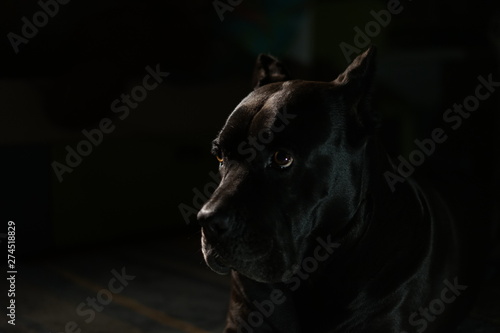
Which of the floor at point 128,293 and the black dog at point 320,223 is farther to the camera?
the floor at point 128,293

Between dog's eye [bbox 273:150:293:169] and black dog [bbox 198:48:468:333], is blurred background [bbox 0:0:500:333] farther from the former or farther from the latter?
dog's eye [bbox 273:150:293:169]

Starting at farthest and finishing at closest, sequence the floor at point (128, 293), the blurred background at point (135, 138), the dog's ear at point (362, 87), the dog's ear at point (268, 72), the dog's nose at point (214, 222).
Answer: the blurred background at point (135, 138)
the floor at point (128, 293)
the dog's ear at point (268, 72)
the dog's ear at point (362, 87)
the dog's nose at point (214, 222)

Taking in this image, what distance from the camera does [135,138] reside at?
3479 millimetres

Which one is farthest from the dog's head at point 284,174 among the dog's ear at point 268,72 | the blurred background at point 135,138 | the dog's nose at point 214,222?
the blurred background at point 135,138

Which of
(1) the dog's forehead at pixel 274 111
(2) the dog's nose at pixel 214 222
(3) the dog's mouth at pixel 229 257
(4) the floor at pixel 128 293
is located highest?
(1) the dog's forehead at pixel 274 111

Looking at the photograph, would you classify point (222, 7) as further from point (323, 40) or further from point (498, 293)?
point (498, 293)

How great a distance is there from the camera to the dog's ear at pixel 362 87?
1735mm

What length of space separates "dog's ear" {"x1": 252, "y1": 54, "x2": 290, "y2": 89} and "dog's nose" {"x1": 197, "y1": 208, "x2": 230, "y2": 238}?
53 centimetres

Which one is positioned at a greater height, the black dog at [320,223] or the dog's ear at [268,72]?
the dog's ear at [268,72]

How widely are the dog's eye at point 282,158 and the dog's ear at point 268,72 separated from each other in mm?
405

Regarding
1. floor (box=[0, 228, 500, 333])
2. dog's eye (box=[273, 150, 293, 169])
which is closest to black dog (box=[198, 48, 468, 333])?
dog's eye (box=[273, 150, 293, 169])

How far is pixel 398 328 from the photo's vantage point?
1.81m

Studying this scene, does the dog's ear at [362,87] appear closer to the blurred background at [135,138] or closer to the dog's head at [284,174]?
the dog's head at [284,174]

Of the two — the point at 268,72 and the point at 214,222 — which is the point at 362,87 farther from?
the point at 214,222
